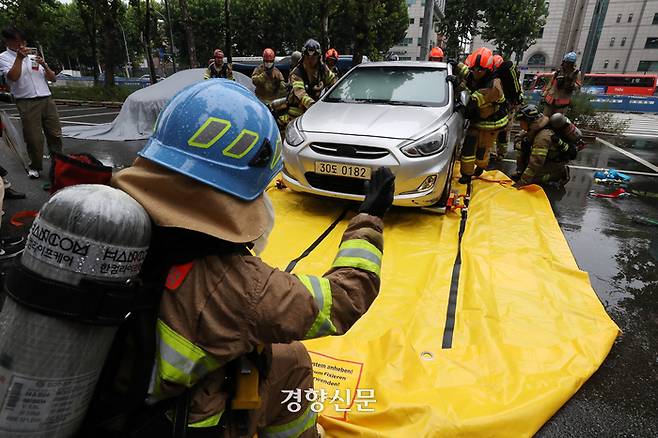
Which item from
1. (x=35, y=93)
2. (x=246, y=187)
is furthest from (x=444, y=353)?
(x=35, y=93)

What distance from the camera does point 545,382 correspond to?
6.77 ft

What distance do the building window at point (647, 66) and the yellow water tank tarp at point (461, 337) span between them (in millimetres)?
56908

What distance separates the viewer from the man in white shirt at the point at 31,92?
15.1ft

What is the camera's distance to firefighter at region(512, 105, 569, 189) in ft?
16.5

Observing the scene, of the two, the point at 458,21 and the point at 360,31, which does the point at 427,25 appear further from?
the point at 458,21

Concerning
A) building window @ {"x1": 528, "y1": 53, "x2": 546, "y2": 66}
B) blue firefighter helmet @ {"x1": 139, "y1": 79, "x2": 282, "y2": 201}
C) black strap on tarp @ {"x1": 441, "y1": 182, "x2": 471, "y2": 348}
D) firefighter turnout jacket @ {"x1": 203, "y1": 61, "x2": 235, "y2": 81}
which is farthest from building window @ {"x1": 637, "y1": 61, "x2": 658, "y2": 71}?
blue firefighter helmet @ {"x1": 139, "y1": 79, "x2": 282, "y2": 201}

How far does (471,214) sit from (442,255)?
1.17 meters

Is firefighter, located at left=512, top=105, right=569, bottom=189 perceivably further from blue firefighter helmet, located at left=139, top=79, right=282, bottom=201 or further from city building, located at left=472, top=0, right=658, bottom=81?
city building, located at left=472, top=0, right=658, bottom=81

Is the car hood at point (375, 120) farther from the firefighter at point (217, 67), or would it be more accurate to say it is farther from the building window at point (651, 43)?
the building window at point (651, 43)

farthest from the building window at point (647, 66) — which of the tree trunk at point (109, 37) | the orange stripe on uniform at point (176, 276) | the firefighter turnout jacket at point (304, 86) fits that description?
the orange stripe on uniform at point (176, 276)

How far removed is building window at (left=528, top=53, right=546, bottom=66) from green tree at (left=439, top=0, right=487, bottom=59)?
63.9 feet

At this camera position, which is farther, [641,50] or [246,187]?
[641,50]

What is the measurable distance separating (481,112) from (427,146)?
1.99 m

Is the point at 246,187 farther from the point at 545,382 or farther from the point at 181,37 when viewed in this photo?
the point at 181,37
